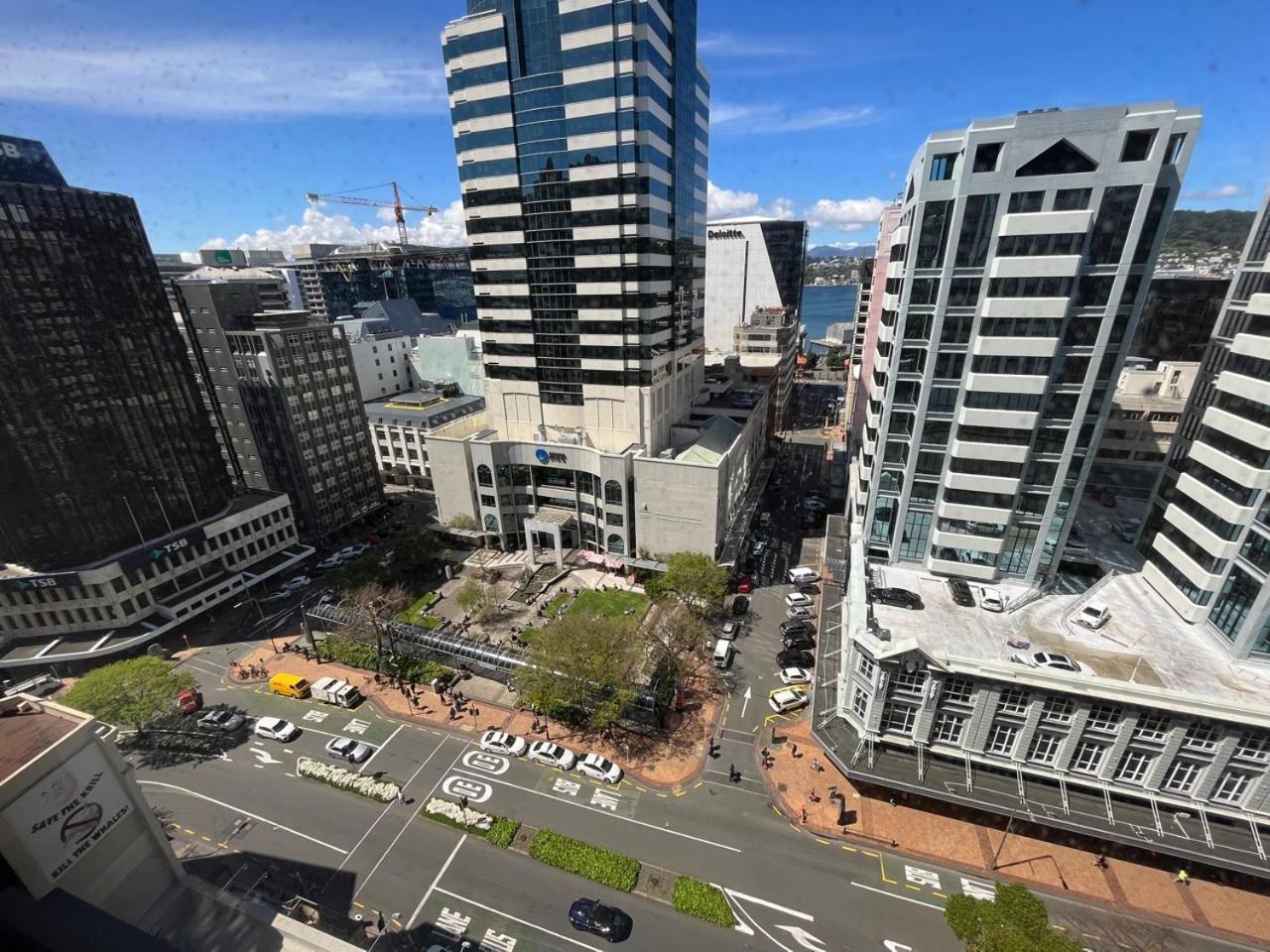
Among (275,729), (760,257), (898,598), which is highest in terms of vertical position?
(760,257)

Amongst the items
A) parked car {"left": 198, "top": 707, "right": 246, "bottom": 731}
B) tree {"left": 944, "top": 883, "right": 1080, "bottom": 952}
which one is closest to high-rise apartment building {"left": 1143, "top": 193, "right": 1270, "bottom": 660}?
tree {"left": 944, "top": 883, "right": 1080, "bottom": 952}

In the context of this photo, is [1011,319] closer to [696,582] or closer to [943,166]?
[943,166]

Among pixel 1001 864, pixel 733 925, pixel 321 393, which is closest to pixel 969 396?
pixel 1001 864

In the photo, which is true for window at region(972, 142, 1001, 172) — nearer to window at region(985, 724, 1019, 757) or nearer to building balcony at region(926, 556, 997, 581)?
building balcony at region(926, 556, 997, 581)

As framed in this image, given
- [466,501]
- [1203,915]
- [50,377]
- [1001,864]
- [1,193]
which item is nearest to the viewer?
[1203,915]

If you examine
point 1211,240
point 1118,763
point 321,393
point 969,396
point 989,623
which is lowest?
point 1118,763

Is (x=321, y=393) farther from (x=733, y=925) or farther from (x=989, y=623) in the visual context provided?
(x=989, y=623)

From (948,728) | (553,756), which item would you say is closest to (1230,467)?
(948,728)
